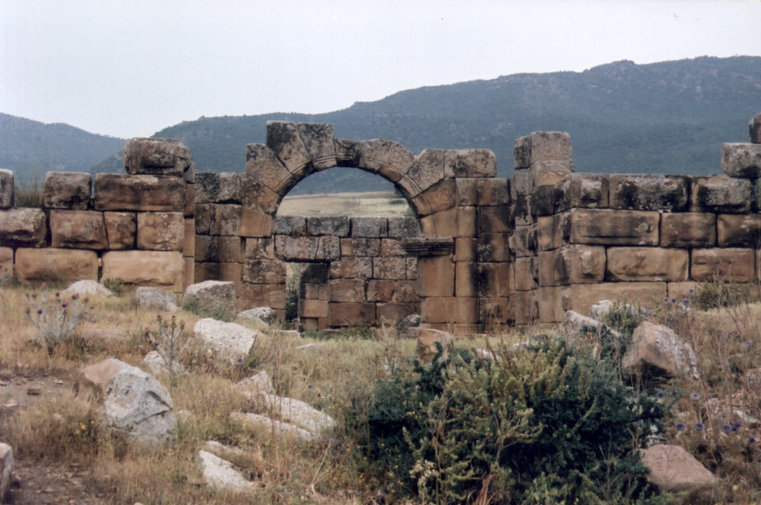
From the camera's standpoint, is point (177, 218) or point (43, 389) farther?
point (177, 218)

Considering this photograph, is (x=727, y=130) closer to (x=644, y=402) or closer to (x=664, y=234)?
(x=664, y=234)

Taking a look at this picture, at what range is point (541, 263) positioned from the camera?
10.3m

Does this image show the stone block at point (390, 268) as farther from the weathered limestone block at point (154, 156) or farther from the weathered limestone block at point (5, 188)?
the weathered limestone block at point (5, 188)

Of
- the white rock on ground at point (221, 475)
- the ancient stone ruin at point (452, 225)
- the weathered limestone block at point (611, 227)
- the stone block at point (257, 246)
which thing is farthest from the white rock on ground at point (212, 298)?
the white rock on ground at point (221, 475)

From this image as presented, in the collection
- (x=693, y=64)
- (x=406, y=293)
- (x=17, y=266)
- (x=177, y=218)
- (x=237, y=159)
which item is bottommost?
(x=406, y=293)

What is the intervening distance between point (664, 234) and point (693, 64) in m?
75.8

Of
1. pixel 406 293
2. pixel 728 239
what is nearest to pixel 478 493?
pixel 728 239

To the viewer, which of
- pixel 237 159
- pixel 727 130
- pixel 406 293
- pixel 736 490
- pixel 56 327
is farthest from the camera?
pixel 237 159

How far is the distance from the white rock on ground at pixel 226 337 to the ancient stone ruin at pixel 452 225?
1.50 m

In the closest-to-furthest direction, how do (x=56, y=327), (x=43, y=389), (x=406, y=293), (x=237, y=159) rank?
(x=43, y=389), (x=56, y=327), (x=406, y=293), (x=237, y=159)

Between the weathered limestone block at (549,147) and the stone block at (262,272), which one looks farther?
the stone block at (262,272)

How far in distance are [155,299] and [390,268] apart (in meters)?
8.32

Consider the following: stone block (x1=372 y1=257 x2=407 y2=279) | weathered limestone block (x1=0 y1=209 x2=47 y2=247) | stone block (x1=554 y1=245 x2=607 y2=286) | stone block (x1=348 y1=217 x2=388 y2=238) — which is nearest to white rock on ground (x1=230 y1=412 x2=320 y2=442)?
stone block (x1=554 y1=245 x2=607 y2=286)

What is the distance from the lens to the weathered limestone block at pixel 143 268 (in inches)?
368
